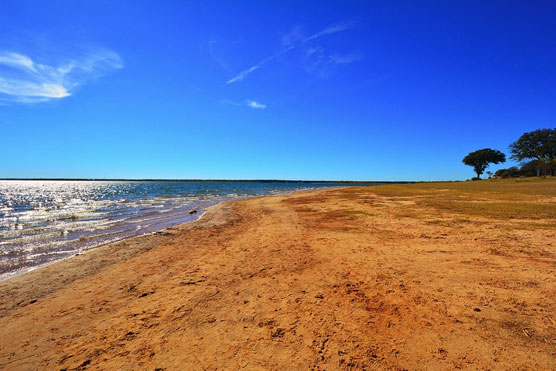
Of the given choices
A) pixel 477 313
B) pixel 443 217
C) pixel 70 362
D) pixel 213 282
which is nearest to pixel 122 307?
pixel 70 362

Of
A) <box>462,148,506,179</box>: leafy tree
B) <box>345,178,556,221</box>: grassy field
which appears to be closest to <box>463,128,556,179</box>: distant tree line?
<box>462,148,506,179</box>: leafy tree

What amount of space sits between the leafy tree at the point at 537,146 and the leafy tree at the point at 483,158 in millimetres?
4056

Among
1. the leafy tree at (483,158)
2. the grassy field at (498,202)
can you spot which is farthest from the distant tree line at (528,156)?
the grassy field at (498,202)

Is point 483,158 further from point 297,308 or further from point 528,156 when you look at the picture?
point 297,308

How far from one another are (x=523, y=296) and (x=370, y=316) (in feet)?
10.4

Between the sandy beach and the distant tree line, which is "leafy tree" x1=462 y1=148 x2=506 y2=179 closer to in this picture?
the distant tree line

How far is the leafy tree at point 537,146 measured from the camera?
65562 mm

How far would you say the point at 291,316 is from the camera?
4363mm

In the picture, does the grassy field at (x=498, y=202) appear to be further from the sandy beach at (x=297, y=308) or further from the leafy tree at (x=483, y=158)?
the leafy tree at (x=483, y=158)

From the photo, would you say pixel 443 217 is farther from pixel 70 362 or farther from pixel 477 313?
pixel 70 362

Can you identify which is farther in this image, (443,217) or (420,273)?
(443,217)

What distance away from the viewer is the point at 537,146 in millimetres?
68688

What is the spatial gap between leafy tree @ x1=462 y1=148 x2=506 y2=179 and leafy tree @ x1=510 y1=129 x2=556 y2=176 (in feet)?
13.3

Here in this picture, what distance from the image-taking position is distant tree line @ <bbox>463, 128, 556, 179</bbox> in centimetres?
6101
